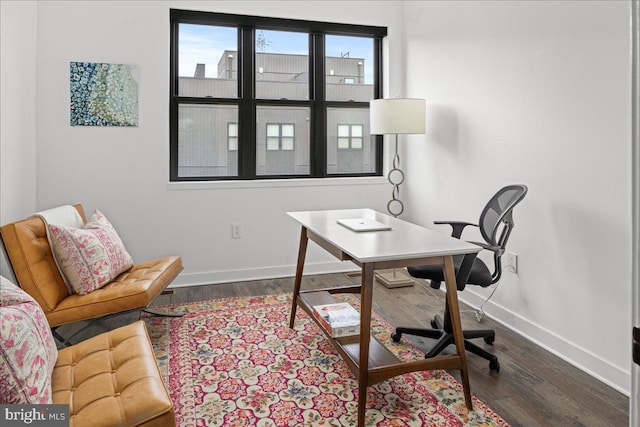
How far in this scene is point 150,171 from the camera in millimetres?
3766

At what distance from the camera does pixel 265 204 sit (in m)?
4.12

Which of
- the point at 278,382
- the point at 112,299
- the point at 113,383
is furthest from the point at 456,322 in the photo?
the point at 112,299

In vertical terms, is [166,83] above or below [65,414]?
above

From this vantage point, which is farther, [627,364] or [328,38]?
[328,38]

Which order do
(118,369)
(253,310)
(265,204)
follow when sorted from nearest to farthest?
(118,369) < (253,310) < (265,204)

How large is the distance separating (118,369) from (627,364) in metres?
2.31

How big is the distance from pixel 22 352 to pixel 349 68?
378 centimetres

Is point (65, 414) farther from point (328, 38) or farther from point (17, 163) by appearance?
point (328, 38)

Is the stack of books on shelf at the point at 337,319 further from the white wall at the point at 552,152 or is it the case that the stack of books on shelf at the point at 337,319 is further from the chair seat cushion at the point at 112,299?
the white wall at the point at 552,152

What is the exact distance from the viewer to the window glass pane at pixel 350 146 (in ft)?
14.6

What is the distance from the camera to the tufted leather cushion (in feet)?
4.57

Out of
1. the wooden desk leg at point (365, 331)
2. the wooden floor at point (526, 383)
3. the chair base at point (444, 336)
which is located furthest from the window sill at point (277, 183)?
the wooden desk leg at point (365, 331)

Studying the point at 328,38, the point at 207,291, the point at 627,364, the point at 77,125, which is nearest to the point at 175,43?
the point at 77,125

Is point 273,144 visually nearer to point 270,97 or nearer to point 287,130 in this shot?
point 287,130
